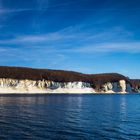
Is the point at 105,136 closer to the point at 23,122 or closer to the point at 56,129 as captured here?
the point at 56,129

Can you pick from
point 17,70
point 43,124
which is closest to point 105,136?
point 43,124

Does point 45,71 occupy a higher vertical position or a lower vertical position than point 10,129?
higher

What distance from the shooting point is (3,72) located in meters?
169

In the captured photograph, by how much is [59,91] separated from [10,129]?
148 meters

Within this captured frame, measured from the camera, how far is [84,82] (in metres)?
195

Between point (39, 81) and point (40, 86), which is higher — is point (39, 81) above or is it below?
above

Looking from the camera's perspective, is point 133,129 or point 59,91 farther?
point 59,91

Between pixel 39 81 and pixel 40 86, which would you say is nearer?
pixel 39 81

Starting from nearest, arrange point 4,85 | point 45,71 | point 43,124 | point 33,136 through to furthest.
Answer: point 33,136 < point 43,124 < point 4,85 < point 45,71

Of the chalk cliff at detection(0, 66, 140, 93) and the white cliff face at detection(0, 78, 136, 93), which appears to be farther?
the chalk cliff at detection(0, 66, 140, 93)

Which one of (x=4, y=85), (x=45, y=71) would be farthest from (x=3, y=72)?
(x=45, y=71)

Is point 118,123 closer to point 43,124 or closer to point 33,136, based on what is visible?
point 43,124

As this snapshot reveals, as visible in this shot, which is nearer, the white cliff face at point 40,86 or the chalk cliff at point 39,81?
the white cliff face at point 40,86

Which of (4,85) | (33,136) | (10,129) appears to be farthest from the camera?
(4,85)
